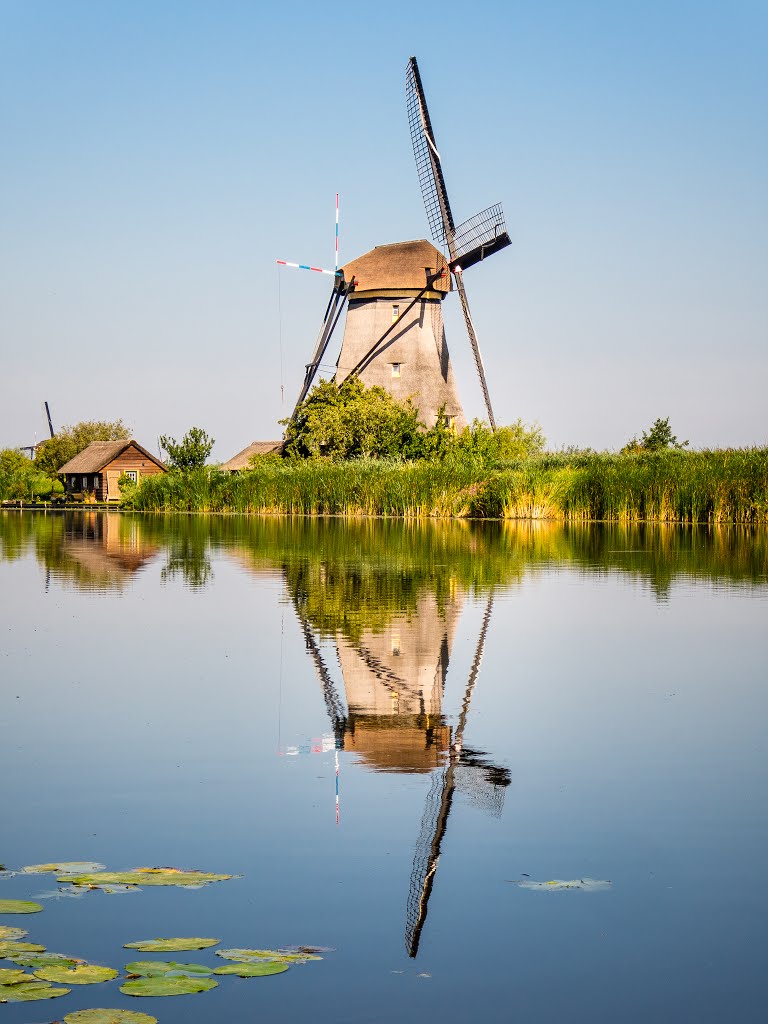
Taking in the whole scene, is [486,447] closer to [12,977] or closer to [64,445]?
[12,977]

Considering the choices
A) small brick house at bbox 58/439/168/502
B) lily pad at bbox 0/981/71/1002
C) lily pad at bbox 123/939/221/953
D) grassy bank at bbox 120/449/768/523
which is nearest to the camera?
lily pad at bbox 0/981/71/1002

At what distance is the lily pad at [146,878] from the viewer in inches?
123

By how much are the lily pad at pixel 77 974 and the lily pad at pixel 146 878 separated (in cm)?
50

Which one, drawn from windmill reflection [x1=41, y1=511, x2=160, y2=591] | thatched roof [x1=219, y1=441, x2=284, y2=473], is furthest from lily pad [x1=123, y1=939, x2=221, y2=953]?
thatched roof [x1=219, y1=441, x2=284, y2=473]

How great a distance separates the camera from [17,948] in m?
2.69

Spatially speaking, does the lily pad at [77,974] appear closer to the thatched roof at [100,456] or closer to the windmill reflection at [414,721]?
the windmill reflection at [414,721]

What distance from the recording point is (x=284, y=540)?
2067 centimetres

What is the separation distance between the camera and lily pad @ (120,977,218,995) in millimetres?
2512

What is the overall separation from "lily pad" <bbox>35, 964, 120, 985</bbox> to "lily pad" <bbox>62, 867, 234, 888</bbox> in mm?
502

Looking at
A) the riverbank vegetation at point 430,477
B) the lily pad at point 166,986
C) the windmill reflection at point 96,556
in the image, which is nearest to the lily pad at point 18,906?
the lily pad at point 166,986

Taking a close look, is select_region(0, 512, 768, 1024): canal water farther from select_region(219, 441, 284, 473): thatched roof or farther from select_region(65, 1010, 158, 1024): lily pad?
select_region(219, 441, 284, 473): thatched roof

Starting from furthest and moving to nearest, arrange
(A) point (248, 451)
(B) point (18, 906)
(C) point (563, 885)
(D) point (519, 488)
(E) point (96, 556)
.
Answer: (A) point (248, 451)
(D) point (519, 488)
(E) point (96, 556)
(C) point (563, 885)
(B) point (18, 906)

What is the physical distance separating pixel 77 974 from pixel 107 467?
213 ft

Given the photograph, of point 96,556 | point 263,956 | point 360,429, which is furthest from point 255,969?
point 360,429
